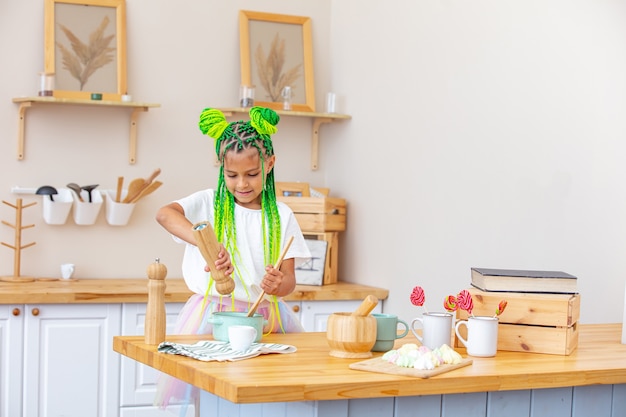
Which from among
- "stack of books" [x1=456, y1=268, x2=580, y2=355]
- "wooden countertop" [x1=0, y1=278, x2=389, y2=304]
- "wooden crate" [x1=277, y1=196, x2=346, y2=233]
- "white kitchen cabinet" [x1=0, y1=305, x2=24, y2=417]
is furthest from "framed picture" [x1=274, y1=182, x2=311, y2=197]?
"stack of books" [x1=456, y1=268, x2=580, y2=355]

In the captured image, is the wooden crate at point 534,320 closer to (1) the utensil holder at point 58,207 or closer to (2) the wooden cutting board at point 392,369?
(2) the wooden cutting board at point 392,369

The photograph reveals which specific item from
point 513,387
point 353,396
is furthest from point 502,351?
point 353,396

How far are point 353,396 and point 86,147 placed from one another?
281 cm

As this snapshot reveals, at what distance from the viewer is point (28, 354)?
367 cm

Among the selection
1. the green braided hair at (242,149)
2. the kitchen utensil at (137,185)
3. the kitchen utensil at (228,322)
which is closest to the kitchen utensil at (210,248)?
the kitchen utensil at (228,322)

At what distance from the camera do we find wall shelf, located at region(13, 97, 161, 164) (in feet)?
13.1

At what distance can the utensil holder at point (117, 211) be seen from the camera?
4191 mm

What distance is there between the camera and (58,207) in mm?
4086

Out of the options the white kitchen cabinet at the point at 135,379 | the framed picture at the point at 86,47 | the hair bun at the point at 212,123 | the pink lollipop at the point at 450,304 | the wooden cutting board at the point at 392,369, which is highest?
the framed picture at the point at 86,47

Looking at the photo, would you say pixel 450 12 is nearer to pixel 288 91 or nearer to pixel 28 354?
pixel 288 91

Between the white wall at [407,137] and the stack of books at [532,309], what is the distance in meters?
0.63

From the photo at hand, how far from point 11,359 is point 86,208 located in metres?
0.78

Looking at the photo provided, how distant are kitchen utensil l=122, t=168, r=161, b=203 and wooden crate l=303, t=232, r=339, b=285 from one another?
757 millimetres

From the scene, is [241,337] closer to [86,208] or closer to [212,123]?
[212,123]
